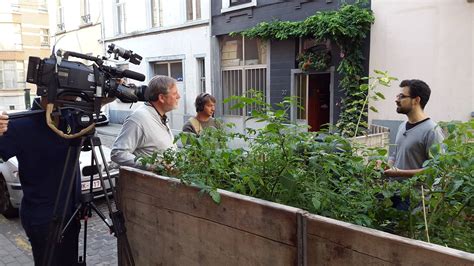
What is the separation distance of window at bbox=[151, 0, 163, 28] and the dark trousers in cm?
1341

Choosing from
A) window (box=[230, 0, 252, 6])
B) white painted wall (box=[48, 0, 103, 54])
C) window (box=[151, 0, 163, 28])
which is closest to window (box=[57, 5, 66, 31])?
white painted wall (box=[48, 0, 103, 54])

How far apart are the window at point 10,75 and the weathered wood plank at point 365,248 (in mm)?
37327

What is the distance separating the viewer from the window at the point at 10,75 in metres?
33.4

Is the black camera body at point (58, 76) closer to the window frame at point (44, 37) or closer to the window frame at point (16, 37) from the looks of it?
the window frame at point (16, 37)

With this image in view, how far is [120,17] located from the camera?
17344 millimetres

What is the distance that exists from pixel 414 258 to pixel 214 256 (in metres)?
0.87

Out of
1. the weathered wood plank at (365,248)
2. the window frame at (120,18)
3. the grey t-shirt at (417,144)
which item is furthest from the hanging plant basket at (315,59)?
the window frame at (120,18)

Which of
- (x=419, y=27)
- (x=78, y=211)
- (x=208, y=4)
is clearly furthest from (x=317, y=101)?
(x=78, y=211)

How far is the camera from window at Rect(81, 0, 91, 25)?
1898 centimetres

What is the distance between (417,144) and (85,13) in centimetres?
1902

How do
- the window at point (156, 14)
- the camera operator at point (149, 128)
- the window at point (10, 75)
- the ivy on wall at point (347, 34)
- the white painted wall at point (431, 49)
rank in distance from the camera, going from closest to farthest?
the camera operator at point (149, 128)
the white painted wall at point (431, 49)
the ivy on wall at point (347, 34)
the window at point (156, 14)
the window at point (10, 75)

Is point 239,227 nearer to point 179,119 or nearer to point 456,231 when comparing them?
point 456,231

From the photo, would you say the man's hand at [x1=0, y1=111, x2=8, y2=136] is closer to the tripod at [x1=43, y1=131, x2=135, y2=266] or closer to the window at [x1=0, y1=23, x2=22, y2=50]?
the tripod at [x1=43, y1=131, x2=135, y2=266]

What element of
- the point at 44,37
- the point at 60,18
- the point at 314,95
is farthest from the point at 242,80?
the point at 44,37
